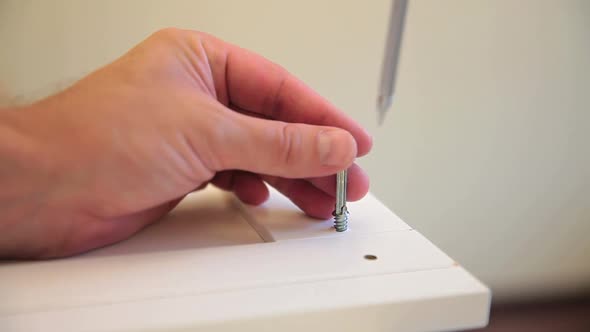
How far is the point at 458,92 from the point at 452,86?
0.05 feet

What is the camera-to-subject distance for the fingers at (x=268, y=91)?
17.3 inches

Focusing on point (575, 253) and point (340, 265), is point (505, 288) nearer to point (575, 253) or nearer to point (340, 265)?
point (575, 253)

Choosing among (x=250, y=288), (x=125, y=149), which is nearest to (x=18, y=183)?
(x=125, y=149)

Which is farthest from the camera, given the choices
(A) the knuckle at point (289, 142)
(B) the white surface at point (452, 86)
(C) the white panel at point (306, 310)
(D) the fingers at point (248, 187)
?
(B) the white surface at point (452, 86)

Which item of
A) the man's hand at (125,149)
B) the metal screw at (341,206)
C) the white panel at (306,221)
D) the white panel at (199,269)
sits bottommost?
the white panel at (306,221)

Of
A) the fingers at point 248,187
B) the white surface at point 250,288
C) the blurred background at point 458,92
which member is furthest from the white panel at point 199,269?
the blurred background at point 458,92

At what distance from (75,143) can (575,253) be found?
0.95 meters

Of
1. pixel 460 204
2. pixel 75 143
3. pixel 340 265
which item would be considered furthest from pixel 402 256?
pixel 460 204

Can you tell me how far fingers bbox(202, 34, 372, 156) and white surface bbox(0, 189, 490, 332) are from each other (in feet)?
0.39

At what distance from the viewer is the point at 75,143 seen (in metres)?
0.34

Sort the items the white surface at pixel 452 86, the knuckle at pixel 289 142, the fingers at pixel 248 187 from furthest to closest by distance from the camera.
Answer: the white surface at pixel 452 86
the fingers at pixel 248 187
the knuckle at pixel 289 142

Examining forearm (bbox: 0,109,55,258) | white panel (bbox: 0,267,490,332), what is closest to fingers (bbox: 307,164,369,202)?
white panel (bbox: 0,267,490,332)

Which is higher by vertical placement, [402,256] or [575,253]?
[402,256]

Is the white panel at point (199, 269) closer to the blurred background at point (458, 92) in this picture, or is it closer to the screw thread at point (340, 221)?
the screw thread at point (340, 221)
